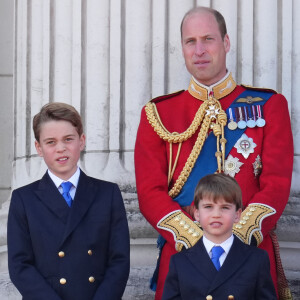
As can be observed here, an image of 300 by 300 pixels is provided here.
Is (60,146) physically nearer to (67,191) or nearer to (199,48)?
(67,191)

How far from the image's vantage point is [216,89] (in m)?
4.26

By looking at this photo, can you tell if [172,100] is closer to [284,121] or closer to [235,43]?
[284,121]

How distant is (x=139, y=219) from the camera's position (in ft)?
16.3

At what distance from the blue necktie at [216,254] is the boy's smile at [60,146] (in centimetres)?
76

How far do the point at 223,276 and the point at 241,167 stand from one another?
72 cm

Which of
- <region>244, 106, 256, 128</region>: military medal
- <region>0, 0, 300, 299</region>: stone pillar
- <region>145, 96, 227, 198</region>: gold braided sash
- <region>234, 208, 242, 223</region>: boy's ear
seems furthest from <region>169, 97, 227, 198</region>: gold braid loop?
<region>0, 0, 300, 299</region>: stone pillar

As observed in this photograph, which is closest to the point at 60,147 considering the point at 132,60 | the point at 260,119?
the point at 260,119

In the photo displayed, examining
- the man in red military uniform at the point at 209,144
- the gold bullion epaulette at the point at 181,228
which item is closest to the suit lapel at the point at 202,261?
the gold bullion epaulette at the point at 181,228

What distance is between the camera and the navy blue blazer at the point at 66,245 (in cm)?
370

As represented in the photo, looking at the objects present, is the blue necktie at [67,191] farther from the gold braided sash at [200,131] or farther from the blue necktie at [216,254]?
the blue necktie at [216,254]

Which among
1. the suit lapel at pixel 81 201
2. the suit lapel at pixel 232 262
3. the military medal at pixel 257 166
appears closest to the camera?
the suit lapel at pixel 232 262

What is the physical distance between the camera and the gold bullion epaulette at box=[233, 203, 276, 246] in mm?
3785

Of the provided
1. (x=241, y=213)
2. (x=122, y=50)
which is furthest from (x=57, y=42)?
(x=241, y=213)

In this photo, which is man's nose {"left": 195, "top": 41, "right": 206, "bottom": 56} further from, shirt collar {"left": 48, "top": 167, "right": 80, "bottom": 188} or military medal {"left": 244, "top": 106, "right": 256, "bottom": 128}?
shirt collar {"left": 48, "top": 167, "right": 80, "bottom": 188}
